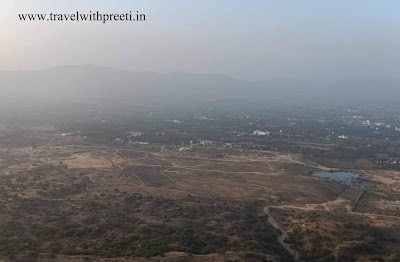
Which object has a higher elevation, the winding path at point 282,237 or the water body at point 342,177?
the winding path at point 282,237

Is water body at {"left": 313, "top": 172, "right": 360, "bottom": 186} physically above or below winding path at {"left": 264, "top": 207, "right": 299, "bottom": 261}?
below

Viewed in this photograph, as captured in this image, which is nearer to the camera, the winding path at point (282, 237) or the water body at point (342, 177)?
the winding path at point (282, 237)

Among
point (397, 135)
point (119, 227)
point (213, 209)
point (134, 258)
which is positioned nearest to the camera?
point (134, 258)

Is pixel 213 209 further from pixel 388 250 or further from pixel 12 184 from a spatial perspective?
pixel 12 184

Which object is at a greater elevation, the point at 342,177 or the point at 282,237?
the point at 282,237

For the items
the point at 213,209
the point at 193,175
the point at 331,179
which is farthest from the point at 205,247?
the point at 331,179

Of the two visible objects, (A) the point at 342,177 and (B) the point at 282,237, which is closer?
(B) the point at 282,237

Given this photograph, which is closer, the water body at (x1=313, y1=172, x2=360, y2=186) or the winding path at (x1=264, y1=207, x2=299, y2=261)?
the winding path at (x1=264, y1=207, x2=299, y2=261)

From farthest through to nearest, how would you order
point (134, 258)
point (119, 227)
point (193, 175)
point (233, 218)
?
point (193, 175), point (233, 218), point (119, 227), point (134, 258)
